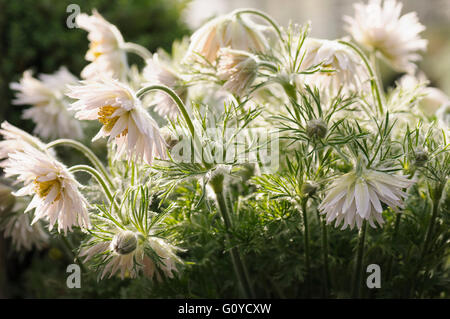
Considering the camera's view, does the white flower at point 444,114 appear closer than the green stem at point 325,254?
No

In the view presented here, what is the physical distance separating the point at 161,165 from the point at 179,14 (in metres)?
1.23

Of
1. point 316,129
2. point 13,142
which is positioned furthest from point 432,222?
point 13,142

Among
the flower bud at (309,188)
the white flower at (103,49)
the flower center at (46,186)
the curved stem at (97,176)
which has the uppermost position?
the white flower at (103,49)

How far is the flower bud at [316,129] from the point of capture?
755mm

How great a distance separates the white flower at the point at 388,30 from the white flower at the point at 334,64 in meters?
0.14

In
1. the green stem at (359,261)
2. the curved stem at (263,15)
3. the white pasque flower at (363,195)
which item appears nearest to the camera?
the white pasque flower at (363,195)

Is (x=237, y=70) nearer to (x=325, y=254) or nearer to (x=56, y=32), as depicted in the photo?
(x=325, y=254)

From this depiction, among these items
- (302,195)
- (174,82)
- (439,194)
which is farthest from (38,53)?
(439,194)

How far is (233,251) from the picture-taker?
33.5 inches

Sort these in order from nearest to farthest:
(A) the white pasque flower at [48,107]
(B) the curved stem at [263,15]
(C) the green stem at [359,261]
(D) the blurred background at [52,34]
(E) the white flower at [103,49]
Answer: (C) the green stem at [359,261] → (B) the curved stem at [263,15] → (E) the white flower at [103,49] → (A) the white pasque flower at [48,107] → (D) the blurred background at [52,34]

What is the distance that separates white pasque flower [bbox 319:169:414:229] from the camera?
70cm

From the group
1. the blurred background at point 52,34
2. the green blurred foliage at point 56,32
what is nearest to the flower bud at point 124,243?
the blurred background at point 52,34

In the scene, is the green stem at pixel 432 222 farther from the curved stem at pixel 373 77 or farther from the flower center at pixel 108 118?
the flower center at pixel 108 118

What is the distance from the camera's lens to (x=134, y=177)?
2.80 feet
